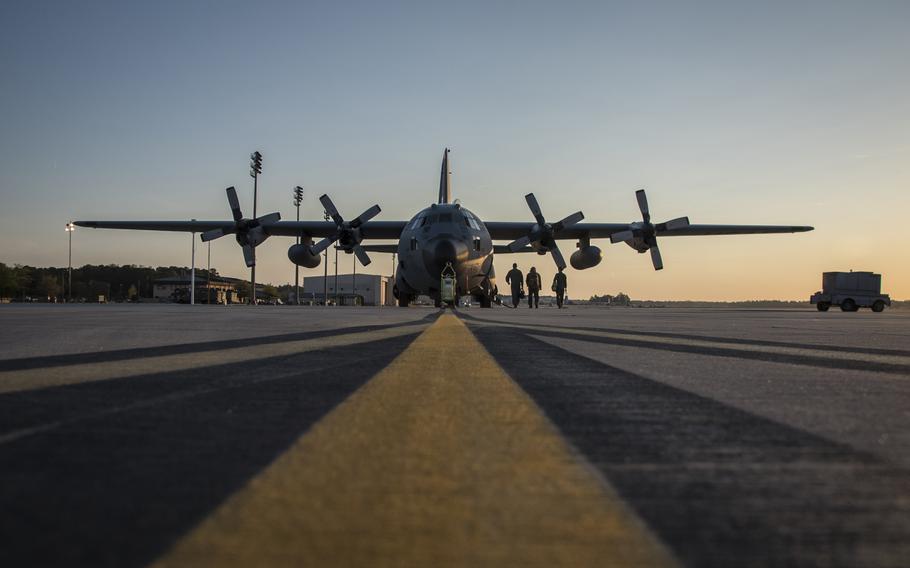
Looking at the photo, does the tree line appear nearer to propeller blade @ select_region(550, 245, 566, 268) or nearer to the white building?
the white building

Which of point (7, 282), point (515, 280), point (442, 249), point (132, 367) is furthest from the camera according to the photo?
point (7, 282)

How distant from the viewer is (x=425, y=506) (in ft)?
4.08

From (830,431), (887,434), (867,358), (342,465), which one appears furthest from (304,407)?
(867,358)

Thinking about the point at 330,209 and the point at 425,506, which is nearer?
the point at 425,506

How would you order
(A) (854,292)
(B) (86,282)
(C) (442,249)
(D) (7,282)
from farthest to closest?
(B) (86,282), (D) (7,282), (A) (854,292), (C) (442,249)

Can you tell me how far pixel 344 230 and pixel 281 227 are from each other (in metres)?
3.54

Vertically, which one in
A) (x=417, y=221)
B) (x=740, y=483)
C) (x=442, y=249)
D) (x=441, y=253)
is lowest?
(x=740, y=483)

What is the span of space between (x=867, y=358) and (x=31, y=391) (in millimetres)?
5814

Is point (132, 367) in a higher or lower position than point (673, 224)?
lower

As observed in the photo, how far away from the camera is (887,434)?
2111mm

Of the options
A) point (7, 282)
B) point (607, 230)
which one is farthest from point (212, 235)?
point (7, 282)

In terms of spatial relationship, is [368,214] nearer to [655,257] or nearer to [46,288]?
[655,257]

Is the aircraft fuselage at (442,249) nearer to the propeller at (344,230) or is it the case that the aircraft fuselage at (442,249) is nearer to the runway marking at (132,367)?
the propeller at (344,230)

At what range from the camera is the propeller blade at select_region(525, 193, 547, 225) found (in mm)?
31062
